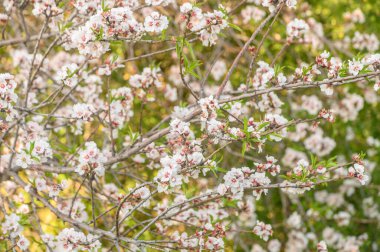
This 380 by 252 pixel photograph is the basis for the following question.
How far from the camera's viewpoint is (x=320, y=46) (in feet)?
19.8

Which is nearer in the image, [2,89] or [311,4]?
[2,89]

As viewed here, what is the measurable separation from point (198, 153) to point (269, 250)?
3598 mm

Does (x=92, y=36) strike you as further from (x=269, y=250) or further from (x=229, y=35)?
(x=269, y=250)

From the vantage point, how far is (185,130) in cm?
295

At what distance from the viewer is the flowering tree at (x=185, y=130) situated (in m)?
3.01

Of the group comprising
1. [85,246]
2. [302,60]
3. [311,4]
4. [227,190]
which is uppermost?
[311,4]

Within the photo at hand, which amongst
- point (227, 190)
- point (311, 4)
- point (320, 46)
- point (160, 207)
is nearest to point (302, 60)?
point (320, 46)

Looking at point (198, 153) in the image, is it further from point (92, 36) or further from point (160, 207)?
point (160, 207)

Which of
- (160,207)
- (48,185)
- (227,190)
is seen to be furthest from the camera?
(160,207)

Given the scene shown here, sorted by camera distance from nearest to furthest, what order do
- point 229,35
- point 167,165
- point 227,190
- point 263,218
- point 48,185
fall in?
point 167,165, point 227,190, point 48,185, point 229,35, point 263,218

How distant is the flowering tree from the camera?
9.87 feet

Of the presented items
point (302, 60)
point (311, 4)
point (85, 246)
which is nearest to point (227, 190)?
point (85, 246)

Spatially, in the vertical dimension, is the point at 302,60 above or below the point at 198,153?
above

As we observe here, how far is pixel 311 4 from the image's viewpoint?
652 cm
